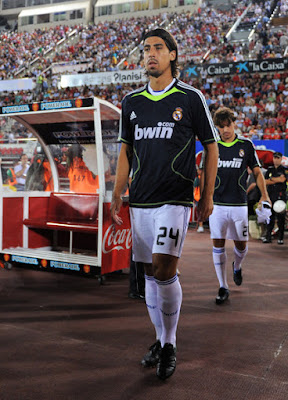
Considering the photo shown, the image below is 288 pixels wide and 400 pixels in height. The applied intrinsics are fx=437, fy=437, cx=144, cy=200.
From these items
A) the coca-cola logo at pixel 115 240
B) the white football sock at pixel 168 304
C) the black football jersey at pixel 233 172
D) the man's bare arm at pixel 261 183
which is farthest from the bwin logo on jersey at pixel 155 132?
the coca-cola logo at pixel 115 240

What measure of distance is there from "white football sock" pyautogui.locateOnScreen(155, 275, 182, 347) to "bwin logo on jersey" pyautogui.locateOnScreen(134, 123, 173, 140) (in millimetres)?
921

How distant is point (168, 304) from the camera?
2.88 meters

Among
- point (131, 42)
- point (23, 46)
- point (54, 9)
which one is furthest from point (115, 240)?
point (54, 9)

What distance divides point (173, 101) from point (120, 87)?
72.1 ft

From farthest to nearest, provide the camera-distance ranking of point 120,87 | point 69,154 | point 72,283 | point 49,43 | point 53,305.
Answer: point 49,43, point 120,87, point 69,154, point 72,283, point 53,305

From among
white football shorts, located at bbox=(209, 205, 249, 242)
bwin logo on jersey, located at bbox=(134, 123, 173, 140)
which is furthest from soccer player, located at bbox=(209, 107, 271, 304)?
bwin logo on jersey, located at bbox=(134, 123, 173, 140)

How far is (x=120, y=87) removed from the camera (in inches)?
947

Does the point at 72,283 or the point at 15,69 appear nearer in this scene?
the point at 72,283

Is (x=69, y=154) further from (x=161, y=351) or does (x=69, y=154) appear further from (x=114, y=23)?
(x=114, y=23)

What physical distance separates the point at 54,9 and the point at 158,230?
48.3m

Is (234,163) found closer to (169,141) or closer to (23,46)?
(169,141)

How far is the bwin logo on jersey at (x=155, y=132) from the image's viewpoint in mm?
2811

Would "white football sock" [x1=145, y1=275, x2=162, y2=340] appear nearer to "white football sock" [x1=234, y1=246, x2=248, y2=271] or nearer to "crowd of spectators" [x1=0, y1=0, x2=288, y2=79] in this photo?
"white football sock" [x1=234, y1=246, x2=248, y2=271]

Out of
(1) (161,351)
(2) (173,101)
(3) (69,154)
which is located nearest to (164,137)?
(2) (173,101)
